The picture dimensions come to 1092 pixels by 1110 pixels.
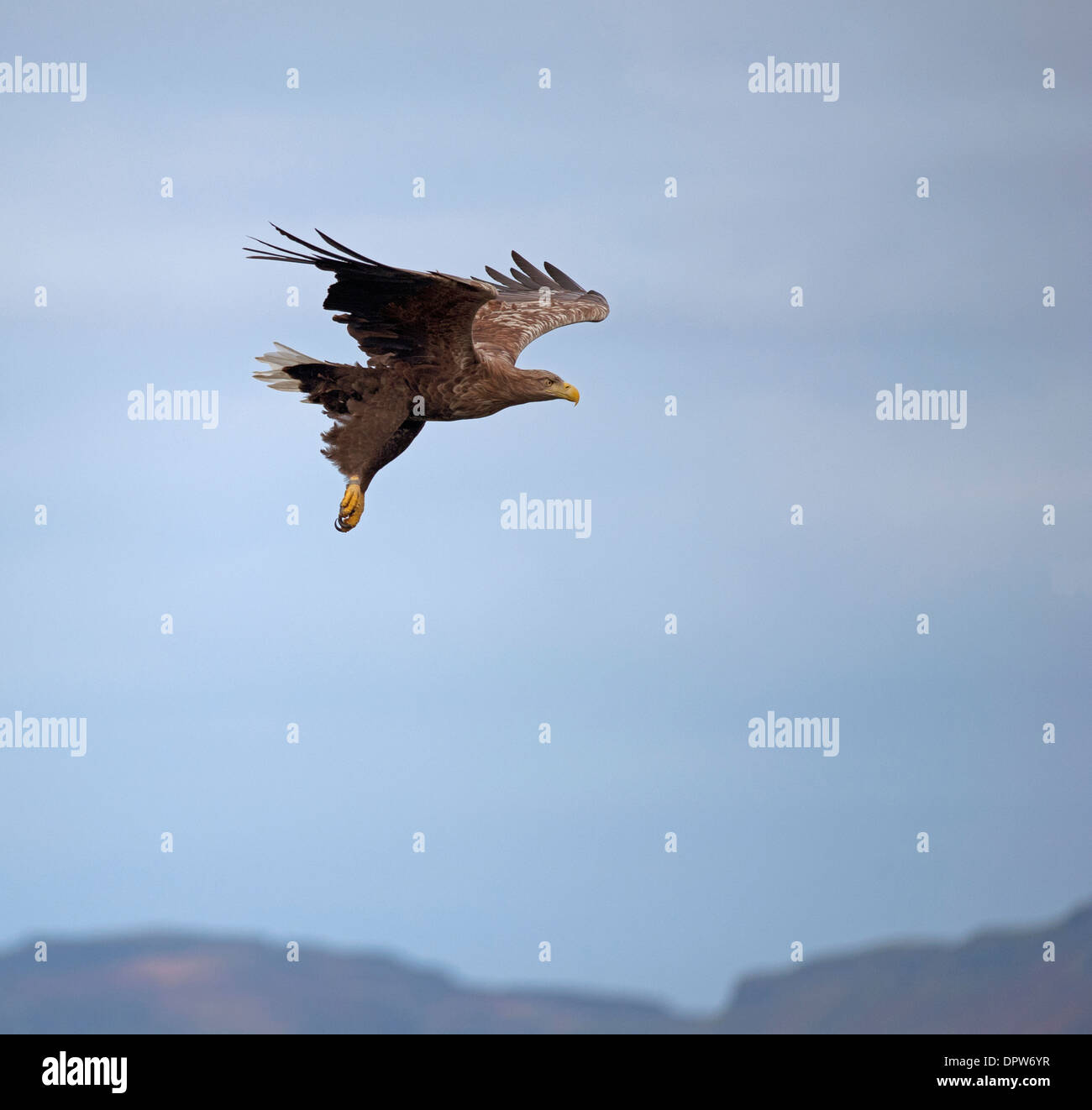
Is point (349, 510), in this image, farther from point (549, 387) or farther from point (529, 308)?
point (529, 308)

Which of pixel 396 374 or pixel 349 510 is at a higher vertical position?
pixel 396 374

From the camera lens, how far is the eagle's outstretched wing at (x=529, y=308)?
10.7m

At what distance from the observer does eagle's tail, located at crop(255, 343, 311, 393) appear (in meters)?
9.73

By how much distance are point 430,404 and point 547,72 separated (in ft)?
11.4

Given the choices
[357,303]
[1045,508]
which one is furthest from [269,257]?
[1045,508]

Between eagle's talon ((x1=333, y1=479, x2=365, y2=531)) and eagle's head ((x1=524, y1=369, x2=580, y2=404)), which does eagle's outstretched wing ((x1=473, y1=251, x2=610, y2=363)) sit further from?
eagle's talon ((x1=333, y1=479, x2=365, y2=531))

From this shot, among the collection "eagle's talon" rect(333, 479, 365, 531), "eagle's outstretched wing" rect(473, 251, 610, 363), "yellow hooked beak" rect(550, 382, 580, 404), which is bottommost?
"eagle's talon" rect(333, 479, 365, 531)

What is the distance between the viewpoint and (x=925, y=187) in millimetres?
13203

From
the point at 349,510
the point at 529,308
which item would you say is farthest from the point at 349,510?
the point at 529,308

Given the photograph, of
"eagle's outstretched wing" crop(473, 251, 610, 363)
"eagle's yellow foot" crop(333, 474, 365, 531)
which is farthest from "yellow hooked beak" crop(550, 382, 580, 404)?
"eagle's yellow foot" crop(333, 474, 365, 531)

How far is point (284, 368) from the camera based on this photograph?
384 inches

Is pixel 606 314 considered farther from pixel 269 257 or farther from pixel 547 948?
pixel 547 948

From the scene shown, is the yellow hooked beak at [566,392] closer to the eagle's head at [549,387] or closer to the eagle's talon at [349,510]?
the eagle's head at [549,387]

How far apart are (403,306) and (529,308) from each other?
7.49 ft
